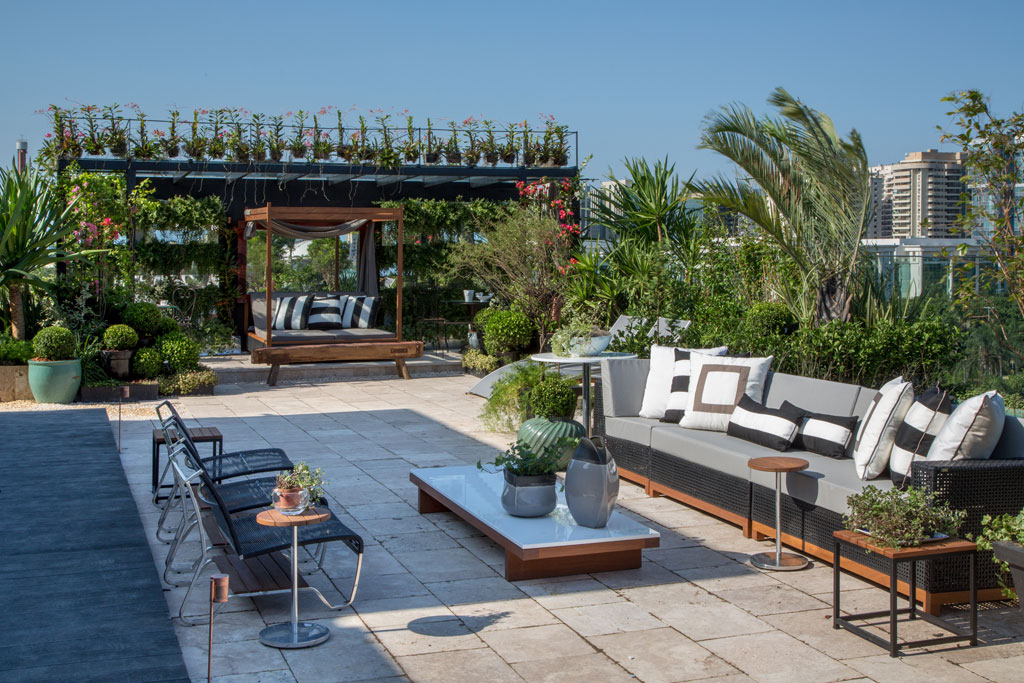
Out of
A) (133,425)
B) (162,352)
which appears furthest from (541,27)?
(133,425)

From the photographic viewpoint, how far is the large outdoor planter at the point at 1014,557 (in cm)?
350

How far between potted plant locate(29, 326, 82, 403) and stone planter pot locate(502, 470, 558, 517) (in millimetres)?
7095

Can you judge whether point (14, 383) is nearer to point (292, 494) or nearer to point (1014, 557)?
point (292, 494)

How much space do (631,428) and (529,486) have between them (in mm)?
1766

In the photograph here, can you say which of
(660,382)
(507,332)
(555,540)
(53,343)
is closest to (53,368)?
(53,343)

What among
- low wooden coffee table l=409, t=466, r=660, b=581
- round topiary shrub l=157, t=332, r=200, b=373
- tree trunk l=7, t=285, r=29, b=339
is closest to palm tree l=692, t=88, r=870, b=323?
low wooden coffee table l=409, t=466, r=660, b=581

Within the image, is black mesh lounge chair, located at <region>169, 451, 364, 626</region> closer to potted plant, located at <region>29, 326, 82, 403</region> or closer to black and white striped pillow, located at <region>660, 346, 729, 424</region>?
black and white striped pillow, located at <region>660, 346, 729, 424</region>

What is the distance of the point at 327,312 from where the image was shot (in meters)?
14.0

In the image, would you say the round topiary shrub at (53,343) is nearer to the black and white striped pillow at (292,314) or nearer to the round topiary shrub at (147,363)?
the round topiary shrub at (147,363)

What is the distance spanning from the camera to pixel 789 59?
16656 millimetres

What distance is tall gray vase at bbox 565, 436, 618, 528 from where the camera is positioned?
4529mm

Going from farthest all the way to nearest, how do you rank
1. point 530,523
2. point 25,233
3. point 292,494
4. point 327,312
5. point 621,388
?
1. point 327,312
2. point 25,233
3. point 621,388
4. point 530,523
5. point 292,494

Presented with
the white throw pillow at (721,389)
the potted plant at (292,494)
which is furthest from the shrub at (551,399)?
the potted plant at (292,494)

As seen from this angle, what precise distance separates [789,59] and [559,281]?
22.7ft
